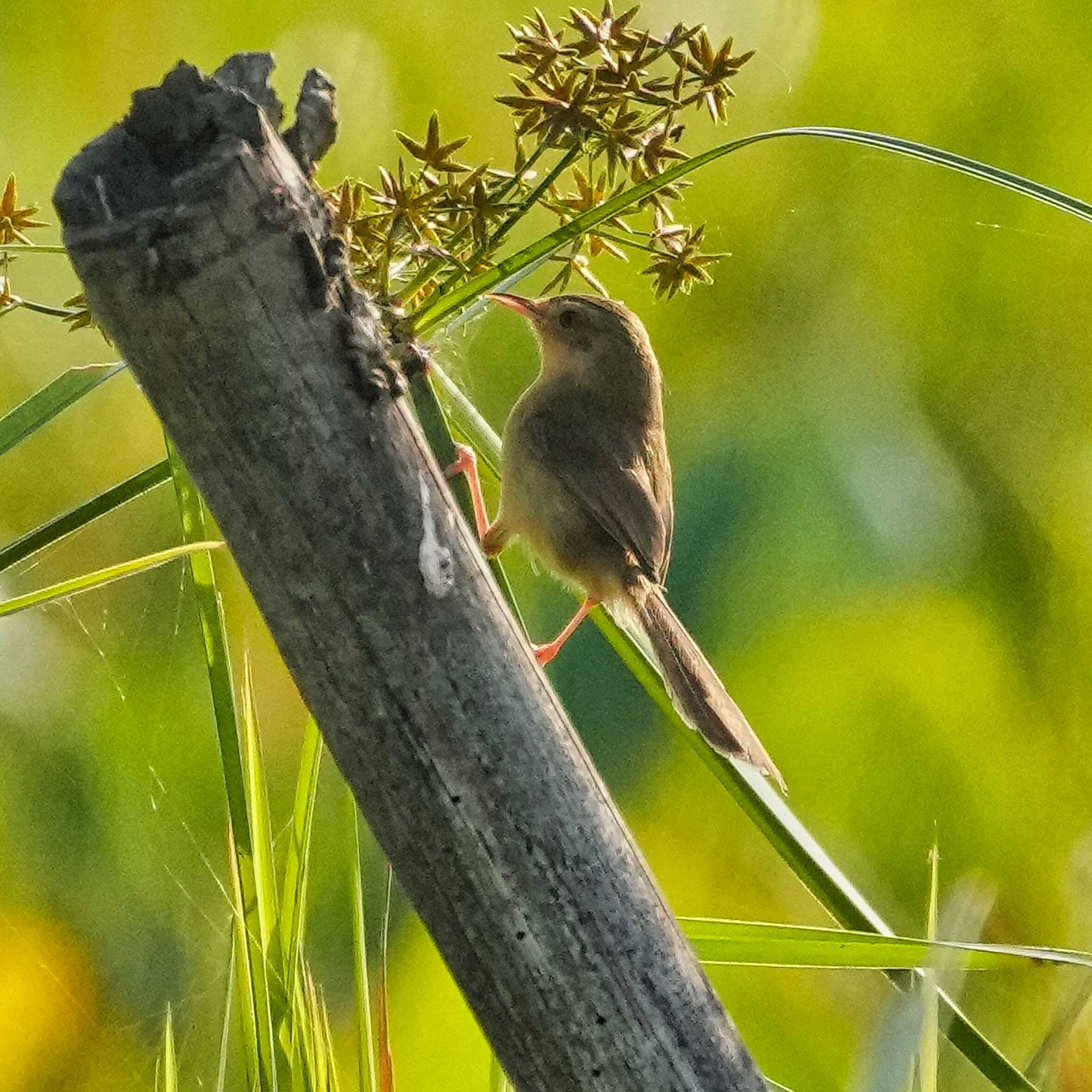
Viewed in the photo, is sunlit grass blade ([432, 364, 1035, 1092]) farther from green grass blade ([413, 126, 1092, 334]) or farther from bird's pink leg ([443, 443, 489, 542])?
green grass blade ([413, 126, 1092, 334])

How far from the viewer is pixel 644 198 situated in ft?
3.24

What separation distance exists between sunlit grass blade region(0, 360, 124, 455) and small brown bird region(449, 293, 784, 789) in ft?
2.04

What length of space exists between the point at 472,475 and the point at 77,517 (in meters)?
0.55

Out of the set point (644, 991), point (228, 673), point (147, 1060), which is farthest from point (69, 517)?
point (147, 1060)

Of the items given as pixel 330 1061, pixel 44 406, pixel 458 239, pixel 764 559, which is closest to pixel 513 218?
pixel 458 239

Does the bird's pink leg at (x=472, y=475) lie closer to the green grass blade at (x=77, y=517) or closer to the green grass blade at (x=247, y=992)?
the green grass blade at (x=77, y=517)

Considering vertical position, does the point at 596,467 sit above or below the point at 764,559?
above

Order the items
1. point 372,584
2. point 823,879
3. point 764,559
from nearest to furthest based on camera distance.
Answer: point 372,584
point 823,879
point 764,559

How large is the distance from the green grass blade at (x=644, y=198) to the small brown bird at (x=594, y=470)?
0.60 meters

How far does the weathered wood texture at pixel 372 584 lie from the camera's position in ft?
2.15

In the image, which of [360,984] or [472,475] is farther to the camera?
[472,475]

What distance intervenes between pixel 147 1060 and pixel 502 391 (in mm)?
1170

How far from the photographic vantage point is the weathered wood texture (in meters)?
0.65

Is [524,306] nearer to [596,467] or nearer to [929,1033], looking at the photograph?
[596,467]
